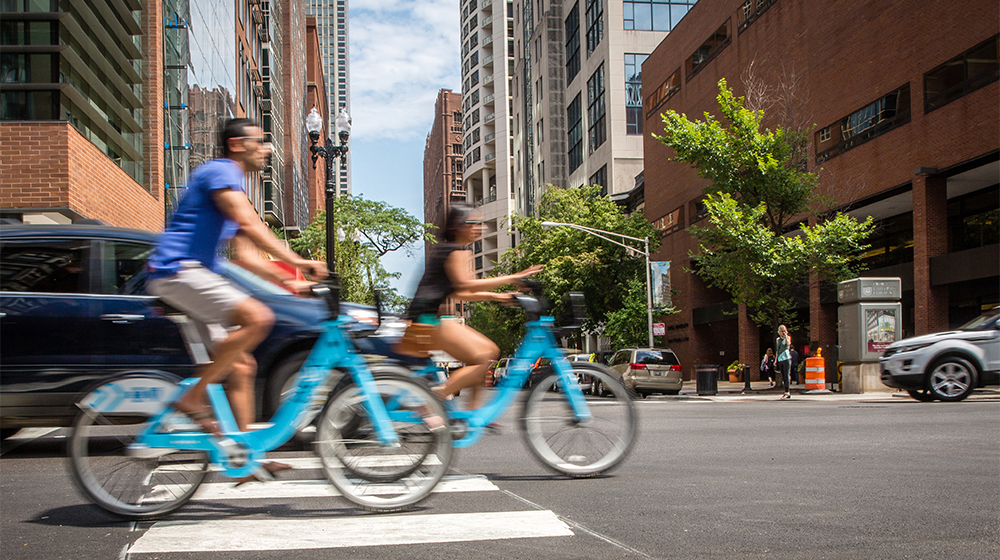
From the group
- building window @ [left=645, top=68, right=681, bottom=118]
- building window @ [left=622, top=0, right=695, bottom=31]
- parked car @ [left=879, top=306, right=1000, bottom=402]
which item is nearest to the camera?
parked car @ [left=879, top=306, right=1000, bottom=402]

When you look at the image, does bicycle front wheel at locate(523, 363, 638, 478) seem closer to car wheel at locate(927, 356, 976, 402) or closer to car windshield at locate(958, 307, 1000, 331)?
car wheel at locate(927, 356, 976, 402)

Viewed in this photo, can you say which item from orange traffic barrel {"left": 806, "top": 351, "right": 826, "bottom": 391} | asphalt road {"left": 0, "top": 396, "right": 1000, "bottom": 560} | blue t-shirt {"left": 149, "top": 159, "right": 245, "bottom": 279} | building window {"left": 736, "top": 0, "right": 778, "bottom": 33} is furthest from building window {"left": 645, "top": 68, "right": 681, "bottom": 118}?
blue t-shirt {"left": 149, "top": 159, "right": 245, "bottom": 279}

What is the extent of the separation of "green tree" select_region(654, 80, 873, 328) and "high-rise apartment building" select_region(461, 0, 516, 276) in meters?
79.1

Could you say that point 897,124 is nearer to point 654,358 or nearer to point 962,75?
point 962,75

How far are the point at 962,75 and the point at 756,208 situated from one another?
657 centimetres

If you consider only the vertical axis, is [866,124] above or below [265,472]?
above

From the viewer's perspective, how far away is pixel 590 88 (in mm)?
64062

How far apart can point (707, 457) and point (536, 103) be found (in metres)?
81.2

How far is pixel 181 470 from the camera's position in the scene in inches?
177

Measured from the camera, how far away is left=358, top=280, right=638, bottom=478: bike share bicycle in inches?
223

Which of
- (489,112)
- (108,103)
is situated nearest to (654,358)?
(108,103)

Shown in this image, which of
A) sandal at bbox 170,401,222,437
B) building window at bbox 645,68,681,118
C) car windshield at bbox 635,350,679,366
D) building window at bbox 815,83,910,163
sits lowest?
car windshield at bbox 635,350,679,366

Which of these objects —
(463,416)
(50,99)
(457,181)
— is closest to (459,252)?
(463,416)

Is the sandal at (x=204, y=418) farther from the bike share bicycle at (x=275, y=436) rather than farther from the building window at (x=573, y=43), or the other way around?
the building window at (x=573, y=43)
